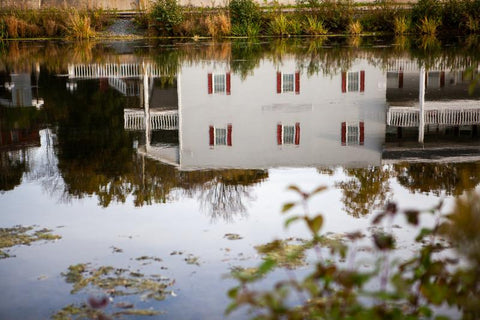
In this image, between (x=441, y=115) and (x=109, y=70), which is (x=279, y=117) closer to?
(x=441, y=115)

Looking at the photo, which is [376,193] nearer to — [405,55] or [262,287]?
[262,287]

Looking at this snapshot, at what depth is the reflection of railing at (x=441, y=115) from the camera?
19.5 m

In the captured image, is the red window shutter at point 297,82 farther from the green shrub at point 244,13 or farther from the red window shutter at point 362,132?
the green shrub at point 244,13

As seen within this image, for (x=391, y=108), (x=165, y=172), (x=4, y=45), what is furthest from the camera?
(x=4, y=45)

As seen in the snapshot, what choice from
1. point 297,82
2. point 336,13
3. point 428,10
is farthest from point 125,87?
point 428,10

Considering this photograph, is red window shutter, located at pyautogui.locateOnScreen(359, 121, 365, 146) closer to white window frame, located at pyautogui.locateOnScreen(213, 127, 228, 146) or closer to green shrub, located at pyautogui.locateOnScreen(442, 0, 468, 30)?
white window frame, located at pyautogui.locateOnScreen(213, 127, 228, 146)

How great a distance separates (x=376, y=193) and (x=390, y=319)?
8.25m

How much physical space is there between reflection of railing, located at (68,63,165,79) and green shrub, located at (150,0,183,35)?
1300 cm

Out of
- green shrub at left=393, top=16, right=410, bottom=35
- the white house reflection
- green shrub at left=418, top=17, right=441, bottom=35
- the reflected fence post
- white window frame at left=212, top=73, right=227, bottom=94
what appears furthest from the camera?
green shrub at left=393, top=16, right=410, bottom=35

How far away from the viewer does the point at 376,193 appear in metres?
12.5

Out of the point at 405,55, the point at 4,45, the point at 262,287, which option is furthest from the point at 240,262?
the point at 4,45

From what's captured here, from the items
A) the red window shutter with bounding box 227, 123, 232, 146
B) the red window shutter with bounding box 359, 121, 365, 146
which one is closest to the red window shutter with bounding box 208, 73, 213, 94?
the red window shutter with bounding box 227, 123, 232, 146

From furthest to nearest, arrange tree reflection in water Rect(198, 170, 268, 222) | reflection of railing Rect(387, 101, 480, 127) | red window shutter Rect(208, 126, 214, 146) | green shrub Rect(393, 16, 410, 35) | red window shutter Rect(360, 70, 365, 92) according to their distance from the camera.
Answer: green shrub Rect(393, 16, 410, 35) < red window shutter Rect(360, 70, 365, 92) < reflection of railing Rect(387, 101, 480, 127) < red window shutter Rect(208, 126, 214, 146) < tree reflection in water Rect(198, 170, 268, 222)

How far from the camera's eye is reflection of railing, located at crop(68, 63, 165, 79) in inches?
1094
